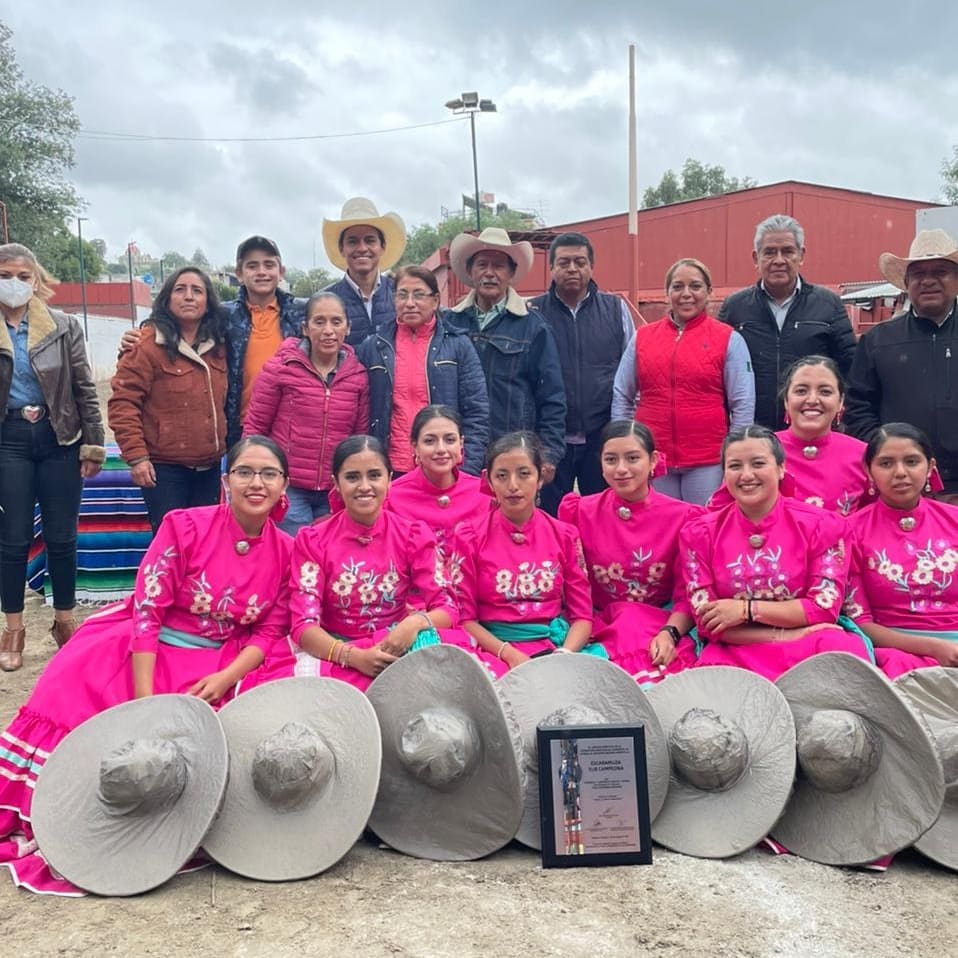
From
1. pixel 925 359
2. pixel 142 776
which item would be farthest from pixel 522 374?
pixel 142 776

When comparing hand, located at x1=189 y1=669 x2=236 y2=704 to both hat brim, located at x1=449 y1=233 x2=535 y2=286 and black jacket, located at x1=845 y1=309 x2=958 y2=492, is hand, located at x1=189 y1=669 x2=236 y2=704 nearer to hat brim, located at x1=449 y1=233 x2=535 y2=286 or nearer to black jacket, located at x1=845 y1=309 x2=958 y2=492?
hat brim, located at x1=449 y1=233 x2=535 y2=286

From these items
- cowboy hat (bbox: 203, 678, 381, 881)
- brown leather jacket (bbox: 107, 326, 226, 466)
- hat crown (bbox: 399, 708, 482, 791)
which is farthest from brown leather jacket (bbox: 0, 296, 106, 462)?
hat crown (bbox: 399, 708, 482, 791)

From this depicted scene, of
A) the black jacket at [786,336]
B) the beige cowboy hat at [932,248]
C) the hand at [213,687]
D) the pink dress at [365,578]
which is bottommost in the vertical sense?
the hand at [213,687]

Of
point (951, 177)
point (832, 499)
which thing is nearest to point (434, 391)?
point (832, 499)

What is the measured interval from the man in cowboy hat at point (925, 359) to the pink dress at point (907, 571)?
0.64m

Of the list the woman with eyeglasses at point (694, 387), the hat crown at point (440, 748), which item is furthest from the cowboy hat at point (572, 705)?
the woman with eyeglasses at point (694, 387)

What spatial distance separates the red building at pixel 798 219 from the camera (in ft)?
78.0

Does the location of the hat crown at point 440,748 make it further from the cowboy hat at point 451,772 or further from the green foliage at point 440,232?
the green foliage at point 440,232

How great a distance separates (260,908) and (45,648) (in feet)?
10.3

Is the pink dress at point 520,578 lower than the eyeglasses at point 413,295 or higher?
lower

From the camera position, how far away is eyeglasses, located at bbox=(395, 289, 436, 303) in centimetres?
438

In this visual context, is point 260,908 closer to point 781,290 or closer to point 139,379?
point 139,379

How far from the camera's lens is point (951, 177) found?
30.2m

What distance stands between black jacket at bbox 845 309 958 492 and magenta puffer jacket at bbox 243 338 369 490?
235 centimetres
